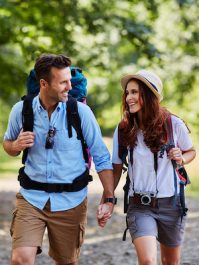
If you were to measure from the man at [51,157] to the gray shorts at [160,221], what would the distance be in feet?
0.73

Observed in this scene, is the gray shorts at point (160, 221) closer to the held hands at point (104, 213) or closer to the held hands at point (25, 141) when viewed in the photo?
the held hands at point (104, 213)

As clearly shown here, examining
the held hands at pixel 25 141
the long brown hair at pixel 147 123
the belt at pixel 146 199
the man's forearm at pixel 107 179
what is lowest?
the belt at pixel 146 199

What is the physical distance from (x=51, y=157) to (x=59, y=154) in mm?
69

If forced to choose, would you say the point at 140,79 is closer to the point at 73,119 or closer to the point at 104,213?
the point at 73,119

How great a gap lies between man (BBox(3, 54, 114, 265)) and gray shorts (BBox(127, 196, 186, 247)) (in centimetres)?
22

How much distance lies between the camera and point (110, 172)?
525 cm

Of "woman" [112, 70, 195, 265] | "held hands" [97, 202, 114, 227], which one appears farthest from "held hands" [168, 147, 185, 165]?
"held hands" [97, 202, 114, 227]

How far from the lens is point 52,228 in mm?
5297

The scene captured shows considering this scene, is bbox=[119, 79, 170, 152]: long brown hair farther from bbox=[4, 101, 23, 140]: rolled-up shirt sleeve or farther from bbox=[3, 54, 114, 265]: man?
bbox=[4, 101, 23, 140]: rolled-up shirt sleeve

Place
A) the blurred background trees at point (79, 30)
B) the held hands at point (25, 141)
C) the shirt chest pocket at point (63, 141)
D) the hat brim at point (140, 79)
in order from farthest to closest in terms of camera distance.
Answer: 1. the blurred background trees at point (79, 30)
2. the hat brim at point (140, 79)
3. the shirt chest pocket at point (63, 141)
4. the held hands at point (25, 141)

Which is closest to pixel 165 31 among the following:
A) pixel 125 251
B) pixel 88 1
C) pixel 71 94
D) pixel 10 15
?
pixel 88 1

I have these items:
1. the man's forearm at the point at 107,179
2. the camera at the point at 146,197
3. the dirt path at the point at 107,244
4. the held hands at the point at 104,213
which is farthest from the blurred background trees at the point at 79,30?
the camera at the point at 146,197

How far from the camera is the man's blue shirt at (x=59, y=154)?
515 centimetres

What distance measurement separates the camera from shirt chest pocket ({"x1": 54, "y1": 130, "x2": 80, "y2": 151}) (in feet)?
16.8
